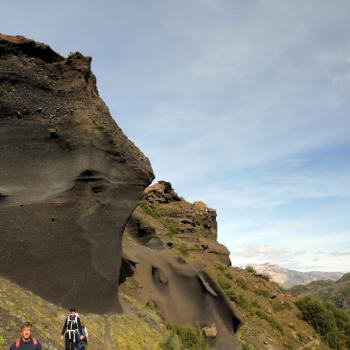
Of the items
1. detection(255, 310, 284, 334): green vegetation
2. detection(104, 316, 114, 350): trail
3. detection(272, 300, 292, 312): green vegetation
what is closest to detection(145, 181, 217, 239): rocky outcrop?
detection(272, 300, 292, 312): green vegetation

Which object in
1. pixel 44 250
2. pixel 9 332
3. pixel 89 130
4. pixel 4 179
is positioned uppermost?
pixel 89 130

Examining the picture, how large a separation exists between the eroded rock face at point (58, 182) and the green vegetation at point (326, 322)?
79.6ft

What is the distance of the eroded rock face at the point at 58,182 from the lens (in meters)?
13.9

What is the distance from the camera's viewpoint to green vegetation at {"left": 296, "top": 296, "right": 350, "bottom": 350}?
33.9 meters

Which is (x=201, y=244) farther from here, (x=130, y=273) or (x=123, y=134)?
(x=123, y=134)

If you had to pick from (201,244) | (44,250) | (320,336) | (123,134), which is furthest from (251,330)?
(44,250)

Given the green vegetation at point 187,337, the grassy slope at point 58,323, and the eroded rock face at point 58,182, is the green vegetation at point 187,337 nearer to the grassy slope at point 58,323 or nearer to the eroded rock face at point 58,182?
the grassy slope at point 58,323

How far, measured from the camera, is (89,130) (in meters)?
16.9

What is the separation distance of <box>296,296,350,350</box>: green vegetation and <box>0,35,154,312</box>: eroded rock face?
79.6ft

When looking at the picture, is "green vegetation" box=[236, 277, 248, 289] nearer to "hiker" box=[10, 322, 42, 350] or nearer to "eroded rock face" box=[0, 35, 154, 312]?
"eroded rock face" box=[0, 35, 154, 312]

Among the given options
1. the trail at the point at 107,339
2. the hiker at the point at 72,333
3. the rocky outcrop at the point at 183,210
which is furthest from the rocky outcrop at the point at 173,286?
the rocky outcrop at the point at 183,210

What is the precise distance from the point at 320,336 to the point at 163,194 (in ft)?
70.9

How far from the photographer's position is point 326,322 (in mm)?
34812

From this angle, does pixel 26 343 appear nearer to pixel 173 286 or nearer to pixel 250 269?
pixel 173 286
